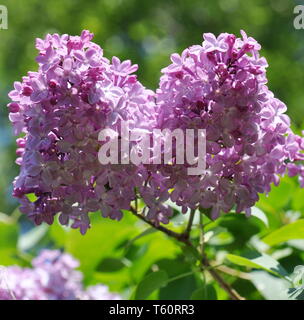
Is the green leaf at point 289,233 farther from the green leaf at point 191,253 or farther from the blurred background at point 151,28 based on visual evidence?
the blurred background at point 151,28

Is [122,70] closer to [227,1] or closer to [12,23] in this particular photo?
[227,1]

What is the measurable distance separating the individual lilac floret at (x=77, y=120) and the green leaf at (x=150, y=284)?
1.02 ft

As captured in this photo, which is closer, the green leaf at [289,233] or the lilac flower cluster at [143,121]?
the lilac flower cluster at [143,121]

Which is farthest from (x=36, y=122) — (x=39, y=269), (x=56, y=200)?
(x=39, y=269)

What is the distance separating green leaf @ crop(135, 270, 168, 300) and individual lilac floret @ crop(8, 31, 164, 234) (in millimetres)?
310

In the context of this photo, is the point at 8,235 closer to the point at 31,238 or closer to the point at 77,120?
the point at 31,238

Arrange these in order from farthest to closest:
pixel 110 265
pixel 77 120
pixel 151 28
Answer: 1. pixel 151 28
2. pixel 110 265
3. pixel 77 120

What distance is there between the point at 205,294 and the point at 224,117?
1.54ft

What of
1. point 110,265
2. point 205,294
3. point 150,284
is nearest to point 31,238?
point 110,265

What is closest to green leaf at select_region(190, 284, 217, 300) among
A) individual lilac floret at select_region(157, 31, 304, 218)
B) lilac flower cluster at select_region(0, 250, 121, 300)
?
individual lilac floret at select_region(157, 31, 304, 218)

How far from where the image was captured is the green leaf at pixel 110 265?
5.81ft

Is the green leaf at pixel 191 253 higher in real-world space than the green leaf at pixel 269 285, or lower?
higher

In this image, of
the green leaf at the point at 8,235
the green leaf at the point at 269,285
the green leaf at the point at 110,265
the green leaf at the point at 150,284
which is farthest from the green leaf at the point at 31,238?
the green leaf at the point at 269,285

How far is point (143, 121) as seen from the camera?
45.9 inches
